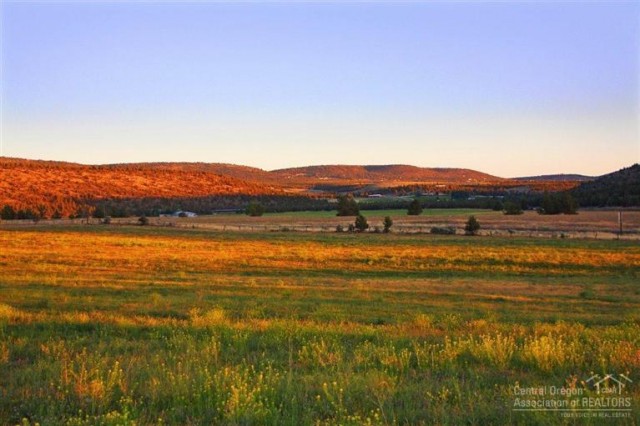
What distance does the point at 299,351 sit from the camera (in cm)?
850

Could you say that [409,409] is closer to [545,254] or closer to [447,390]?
[447,390]

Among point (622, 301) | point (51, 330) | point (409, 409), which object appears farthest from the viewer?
point (622, 301)

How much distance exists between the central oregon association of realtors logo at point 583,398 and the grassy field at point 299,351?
0.12 feet

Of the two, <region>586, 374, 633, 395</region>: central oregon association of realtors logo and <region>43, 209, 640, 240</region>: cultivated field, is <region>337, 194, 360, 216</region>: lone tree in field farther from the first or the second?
<region>586, 374, 633, 395</region>: central oregon association of realtors logo

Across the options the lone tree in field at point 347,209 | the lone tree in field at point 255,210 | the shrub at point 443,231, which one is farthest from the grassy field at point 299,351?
the lone tree in field at point 255,210

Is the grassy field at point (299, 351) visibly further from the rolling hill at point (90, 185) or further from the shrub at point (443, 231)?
the rolling hill at point (90, 185)

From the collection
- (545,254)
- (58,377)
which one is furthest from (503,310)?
(545,254)

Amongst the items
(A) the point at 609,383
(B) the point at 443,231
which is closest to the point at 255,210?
(B) the point at 443,231

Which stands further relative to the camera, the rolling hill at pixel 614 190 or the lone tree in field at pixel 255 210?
the lone tree in field at pixel 255 210

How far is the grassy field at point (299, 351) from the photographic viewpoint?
596 cm

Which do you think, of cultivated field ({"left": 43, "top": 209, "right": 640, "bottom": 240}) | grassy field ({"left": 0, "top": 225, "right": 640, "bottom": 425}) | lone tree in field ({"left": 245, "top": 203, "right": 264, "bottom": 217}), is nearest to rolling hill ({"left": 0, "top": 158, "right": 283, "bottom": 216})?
lone tree in field ({"left": 245, "top": 203, "right": 264, "bottom": 217})

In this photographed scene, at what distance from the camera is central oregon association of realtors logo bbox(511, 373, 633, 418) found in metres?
5.70

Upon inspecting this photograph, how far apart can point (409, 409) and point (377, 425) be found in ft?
2.27

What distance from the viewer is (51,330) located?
35.2 feet
